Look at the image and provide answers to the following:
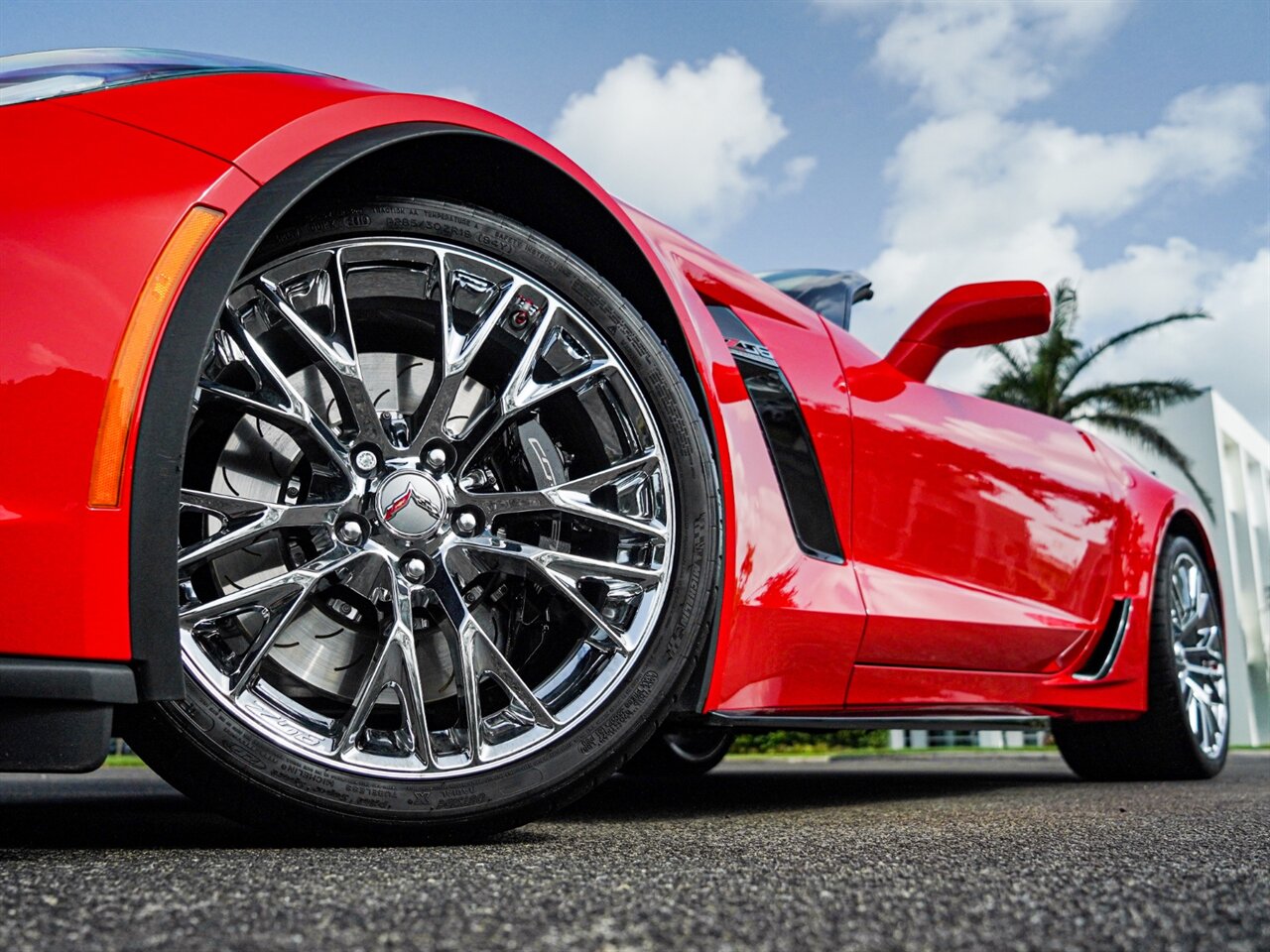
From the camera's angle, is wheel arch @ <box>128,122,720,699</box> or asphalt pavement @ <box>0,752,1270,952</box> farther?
wheel arch @ <box>128,122,720,699</box>

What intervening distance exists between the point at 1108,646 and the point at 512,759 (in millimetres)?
2142

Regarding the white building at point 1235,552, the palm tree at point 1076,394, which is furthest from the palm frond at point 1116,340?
the white building at point 1235,552

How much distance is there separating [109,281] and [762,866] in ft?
3.44

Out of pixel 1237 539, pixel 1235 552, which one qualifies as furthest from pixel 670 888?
pixel 1237 539

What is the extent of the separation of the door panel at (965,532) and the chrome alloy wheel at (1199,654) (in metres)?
0.62

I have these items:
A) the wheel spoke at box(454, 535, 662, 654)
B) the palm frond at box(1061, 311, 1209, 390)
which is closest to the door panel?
the wheel spoke at box(454, 535, 662, 654)

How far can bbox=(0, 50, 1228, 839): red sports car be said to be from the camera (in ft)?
4.41

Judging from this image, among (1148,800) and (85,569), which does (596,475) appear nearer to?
(85,569)

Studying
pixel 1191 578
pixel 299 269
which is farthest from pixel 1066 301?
pixel 299 269

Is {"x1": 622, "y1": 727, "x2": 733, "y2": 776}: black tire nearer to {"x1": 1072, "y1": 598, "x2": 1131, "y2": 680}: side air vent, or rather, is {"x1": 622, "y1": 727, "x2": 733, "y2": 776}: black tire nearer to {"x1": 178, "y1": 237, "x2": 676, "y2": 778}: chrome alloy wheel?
{"x1": 1072, "y1": 598, "x2": 1131, "y2": 680}: side air vent

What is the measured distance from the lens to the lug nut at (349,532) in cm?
160

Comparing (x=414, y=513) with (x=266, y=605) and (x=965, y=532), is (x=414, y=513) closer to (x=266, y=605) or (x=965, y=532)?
(x=266, y=605)

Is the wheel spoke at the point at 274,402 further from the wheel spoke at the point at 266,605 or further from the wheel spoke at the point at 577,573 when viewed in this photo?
the wheel spoke at the point at 577,573

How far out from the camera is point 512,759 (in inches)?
63.7
